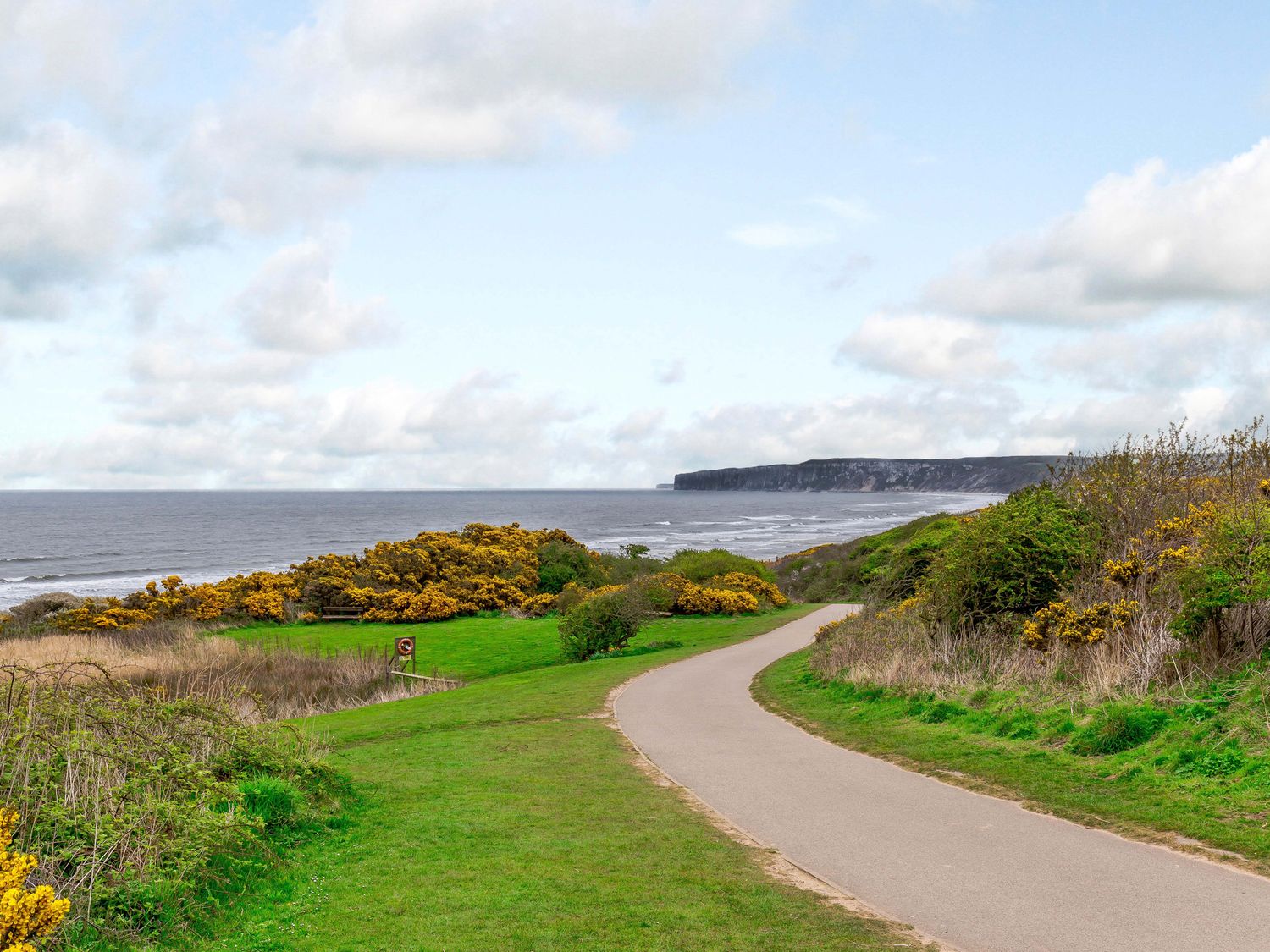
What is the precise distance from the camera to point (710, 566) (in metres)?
48.1

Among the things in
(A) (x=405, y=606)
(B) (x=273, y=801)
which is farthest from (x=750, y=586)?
(B) (x=273, y=801)

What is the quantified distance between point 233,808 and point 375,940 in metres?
2.75

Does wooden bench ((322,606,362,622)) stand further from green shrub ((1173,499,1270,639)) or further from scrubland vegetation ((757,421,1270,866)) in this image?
green shrub ((1173,499,1270,639))

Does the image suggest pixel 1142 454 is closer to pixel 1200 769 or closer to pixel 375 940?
pixel 1200 769

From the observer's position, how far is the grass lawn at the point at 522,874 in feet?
22.7

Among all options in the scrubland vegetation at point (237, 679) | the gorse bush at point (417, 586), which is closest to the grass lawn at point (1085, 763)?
the scrubland vegetation at point (237, 679)

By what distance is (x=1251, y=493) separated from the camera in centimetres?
1753

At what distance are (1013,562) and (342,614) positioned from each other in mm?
30114

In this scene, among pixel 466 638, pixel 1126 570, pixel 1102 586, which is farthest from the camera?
pixel 466 638

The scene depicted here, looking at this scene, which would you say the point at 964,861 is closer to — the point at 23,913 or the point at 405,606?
the point at 23,913

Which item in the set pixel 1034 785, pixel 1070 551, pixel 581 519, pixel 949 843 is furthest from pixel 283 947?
pixel 581 519

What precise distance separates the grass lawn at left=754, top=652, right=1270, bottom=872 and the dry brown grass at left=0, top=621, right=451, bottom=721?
40.8 feet

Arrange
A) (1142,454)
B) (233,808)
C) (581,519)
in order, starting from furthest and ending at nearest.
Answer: (581,519), (1142,454), (233,808)

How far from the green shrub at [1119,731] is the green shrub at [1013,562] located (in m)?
5.94
